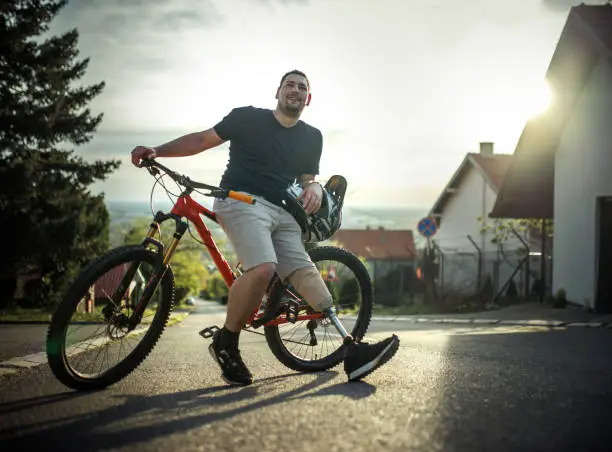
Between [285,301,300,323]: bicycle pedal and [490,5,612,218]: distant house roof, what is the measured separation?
9.54 metres

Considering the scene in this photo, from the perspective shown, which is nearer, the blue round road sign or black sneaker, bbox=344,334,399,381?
black sneaker, bbox=344,334,399,381

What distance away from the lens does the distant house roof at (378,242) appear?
227 feet

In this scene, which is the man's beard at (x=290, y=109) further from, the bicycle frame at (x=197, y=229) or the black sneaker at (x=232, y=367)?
the black sneaker at (x=232, y=367)

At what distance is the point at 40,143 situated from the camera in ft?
77.7

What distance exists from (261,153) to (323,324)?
3.95 ft

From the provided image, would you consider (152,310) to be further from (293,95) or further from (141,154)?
(293,95)

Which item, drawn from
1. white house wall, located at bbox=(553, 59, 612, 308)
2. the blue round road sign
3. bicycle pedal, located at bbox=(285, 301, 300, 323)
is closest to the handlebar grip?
bicycle pedal, located at bbox=(285, 301, 300, 323)

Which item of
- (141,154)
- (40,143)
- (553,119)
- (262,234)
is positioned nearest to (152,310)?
(262,234)

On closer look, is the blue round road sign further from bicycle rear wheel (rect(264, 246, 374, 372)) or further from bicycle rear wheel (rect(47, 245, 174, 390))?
bicycle rear wheel (rect(47, 245, 174, 390))

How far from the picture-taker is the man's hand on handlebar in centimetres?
438

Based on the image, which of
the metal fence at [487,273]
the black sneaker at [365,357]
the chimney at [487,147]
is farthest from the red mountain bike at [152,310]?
the chimney at [487,147]

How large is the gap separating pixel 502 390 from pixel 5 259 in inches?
894

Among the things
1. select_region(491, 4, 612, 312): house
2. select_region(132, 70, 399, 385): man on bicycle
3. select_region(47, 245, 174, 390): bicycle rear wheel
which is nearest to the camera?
select_region(47, 245, 174, 390): bicycle rear wheel

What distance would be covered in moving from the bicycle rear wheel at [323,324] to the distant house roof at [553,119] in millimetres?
8953
